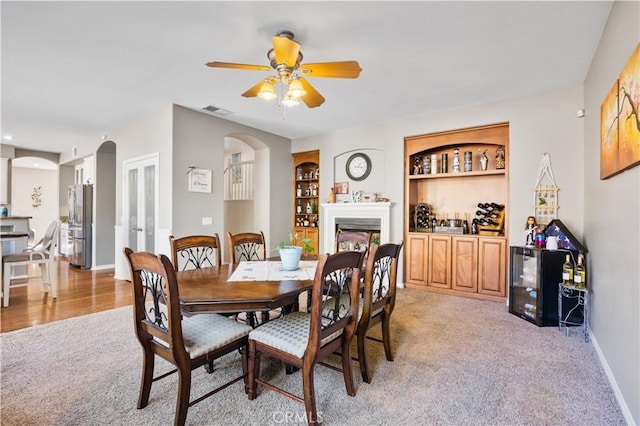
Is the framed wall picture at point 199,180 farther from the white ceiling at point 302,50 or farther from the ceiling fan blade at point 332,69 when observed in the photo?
the ceiling fan blade at point 332,69

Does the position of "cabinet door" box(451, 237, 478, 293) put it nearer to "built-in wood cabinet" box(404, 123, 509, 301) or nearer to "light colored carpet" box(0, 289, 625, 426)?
"built-in wood cabinet" box(404, 123, 509, 301)

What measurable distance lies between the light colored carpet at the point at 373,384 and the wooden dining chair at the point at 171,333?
0.24 metres

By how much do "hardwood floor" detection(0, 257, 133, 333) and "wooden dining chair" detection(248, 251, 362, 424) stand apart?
2.70 m

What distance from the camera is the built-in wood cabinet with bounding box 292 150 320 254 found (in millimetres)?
6121

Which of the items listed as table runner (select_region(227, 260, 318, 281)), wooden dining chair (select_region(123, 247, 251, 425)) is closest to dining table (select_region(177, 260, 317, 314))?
table runner (select_region(227, 260, 318, 281))

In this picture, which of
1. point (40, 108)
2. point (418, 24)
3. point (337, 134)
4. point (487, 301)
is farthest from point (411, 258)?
point (40, 108)

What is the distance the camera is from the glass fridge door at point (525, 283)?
10.9ft

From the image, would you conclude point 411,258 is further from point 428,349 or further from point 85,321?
point 85,321

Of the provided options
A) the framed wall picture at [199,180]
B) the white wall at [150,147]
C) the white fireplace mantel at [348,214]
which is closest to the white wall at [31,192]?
the white wall at [150,147]

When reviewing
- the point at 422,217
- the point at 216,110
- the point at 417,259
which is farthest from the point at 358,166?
the point at 216,110

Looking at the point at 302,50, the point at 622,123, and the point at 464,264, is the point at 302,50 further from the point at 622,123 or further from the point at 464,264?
the point at 464,264

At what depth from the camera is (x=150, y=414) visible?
1.80 metres

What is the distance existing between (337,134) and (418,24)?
322 cm

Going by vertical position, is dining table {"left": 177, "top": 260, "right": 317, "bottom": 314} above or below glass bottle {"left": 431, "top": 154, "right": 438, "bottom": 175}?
below
